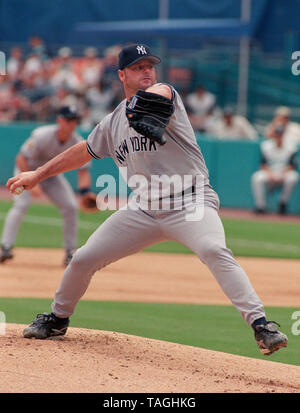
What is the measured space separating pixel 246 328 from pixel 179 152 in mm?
2438

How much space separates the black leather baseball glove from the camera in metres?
4.79

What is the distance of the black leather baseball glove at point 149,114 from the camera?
479 cm

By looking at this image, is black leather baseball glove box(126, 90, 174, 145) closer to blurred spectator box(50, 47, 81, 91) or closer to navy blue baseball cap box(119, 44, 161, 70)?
navy blue baseball cap box(119, 44, 161, 70)

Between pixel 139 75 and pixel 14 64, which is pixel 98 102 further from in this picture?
pixel 139 75

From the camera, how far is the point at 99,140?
577 centimetres

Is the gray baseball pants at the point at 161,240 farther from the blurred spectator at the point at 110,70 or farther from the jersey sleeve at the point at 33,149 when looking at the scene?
the blurred spectator at the point at 110,70

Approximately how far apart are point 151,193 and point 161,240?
13.8 inches

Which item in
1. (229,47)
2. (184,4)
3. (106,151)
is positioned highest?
(184,4)

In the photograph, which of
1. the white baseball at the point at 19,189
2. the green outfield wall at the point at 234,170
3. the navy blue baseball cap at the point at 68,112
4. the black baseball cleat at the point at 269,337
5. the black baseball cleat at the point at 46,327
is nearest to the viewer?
the black baseball cleat at the point at 269,337

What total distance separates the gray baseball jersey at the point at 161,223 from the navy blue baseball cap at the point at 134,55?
0.30m

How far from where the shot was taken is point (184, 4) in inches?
952

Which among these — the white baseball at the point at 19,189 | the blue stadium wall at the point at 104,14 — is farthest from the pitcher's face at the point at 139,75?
the blue stadium wall at the point at 104,14
